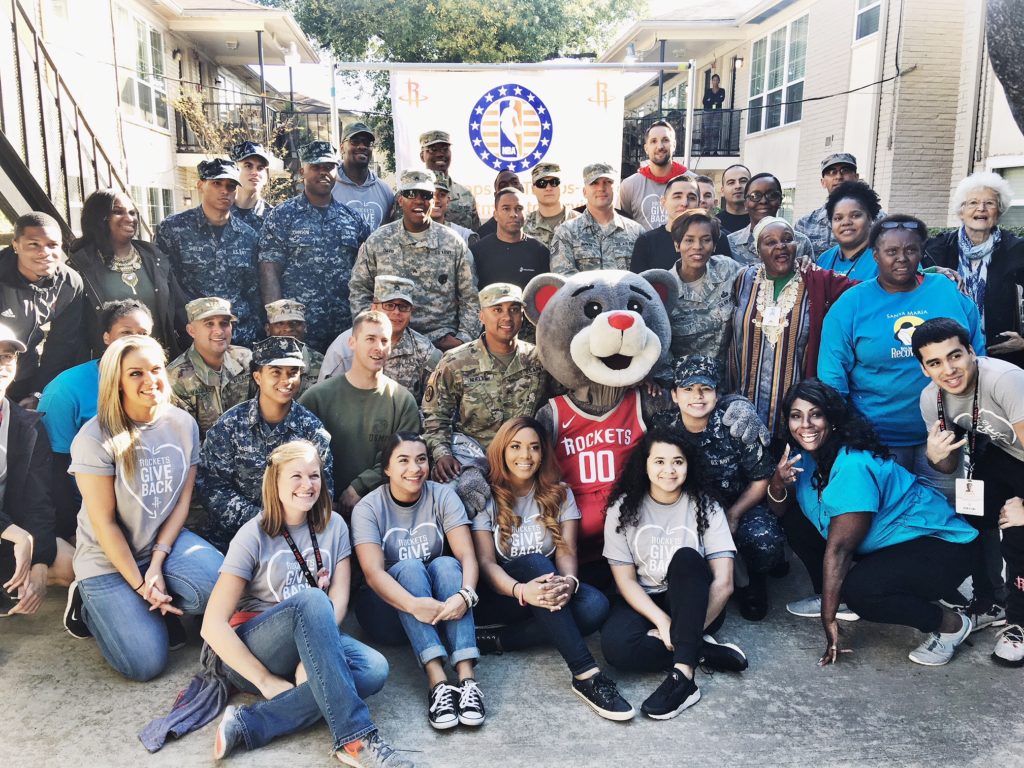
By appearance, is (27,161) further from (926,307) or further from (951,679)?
(951,679)

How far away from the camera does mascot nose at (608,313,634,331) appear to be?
12.5ft

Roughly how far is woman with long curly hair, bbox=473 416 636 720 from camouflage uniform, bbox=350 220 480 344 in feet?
4.98

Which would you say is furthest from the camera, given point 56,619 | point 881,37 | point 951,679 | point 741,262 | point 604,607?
point 881,37

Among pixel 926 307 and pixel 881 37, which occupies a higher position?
pixel 881 37

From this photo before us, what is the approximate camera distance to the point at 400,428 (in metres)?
4.27

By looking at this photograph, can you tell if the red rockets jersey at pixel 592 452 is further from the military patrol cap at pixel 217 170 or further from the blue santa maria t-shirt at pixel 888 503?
the military patrol cap at pixel 217 170

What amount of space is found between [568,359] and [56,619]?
2.75m

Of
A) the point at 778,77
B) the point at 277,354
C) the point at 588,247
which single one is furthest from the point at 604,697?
the point at 778,77

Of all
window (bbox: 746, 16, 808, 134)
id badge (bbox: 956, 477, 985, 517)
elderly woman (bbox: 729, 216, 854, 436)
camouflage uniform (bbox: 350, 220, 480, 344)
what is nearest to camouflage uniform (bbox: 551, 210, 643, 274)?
camouflage uniform (bbox: 350, 220, 480, 344)

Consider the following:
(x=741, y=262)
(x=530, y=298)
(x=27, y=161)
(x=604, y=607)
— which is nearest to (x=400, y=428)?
(x=530, y=298)

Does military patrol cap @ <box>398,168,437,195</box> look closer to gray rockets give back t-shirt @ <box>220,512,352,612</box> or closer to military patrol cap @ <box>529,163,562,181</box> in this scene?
military patrol cap @ <box>529,163,562,181</box>

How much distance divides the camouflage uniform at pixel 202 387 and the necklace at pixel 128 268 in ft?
2.15

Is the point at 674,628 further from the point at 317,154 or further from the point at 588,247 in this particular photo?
the point at 317,154

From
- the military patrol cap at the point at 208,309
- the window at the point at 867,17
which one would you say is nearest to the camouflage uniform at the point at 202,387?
the military patrol cap at the point at 208,309
